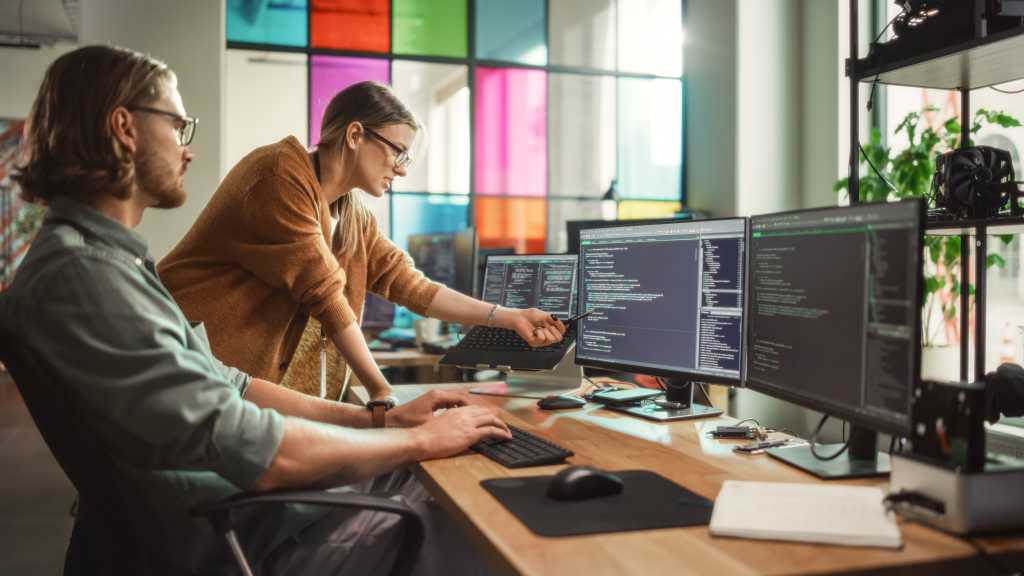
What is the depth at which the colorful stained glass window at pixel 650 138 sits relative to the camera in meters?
5.76

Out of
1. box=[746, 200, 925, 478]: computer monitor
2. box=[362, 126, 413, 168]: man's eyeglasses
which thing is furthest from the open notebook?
box=[362, 126, 413, 168]: man's eyeglasses

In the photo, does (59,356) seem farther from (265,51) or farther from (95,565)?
(265,51)

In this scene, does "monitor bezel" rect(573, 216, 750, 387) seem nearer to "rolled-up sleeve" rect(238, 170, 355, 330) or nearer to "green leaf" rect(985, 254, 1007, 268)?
"rolled-up sleeve" rect(238, 170, 355, 330)

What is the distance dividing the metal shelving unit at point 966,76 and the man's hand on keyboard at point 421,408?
1.38m

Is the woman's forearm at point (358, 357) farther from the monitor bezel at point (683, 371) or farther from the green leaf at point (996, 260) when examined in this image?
the green leaf at point (996, 260)

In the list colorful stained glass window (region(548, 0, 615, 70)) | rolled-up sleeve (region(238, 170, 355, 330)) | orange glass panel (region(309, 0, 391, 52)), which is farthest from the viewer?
colorful stained glass window (region(548, 0, 615, 70))

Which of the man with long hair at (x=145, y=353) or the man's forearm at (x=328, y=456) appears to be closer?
the man with long hair at (x=145, y=353)

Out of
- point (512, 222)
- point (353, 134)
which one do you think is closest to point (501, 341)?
point (353, 134)

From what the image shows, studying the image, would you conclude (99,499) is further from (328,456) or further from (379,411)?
(379,411)

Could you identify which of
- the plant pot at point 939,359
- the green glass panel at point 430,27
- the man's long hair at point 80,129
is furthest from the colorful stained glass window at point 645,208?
the man's long hair at point 80,129

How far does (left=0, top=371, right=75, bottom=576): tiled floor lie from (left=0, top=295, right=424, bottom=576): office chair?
6.96 feet

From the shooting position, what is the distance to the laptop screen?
235 cm

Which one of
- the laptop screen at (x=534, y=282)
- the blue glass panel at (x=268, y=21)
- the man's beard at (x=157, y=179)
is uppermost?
the blue glass panel at (x=268, y=21)

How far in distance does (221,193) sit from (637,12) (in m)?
4.45
